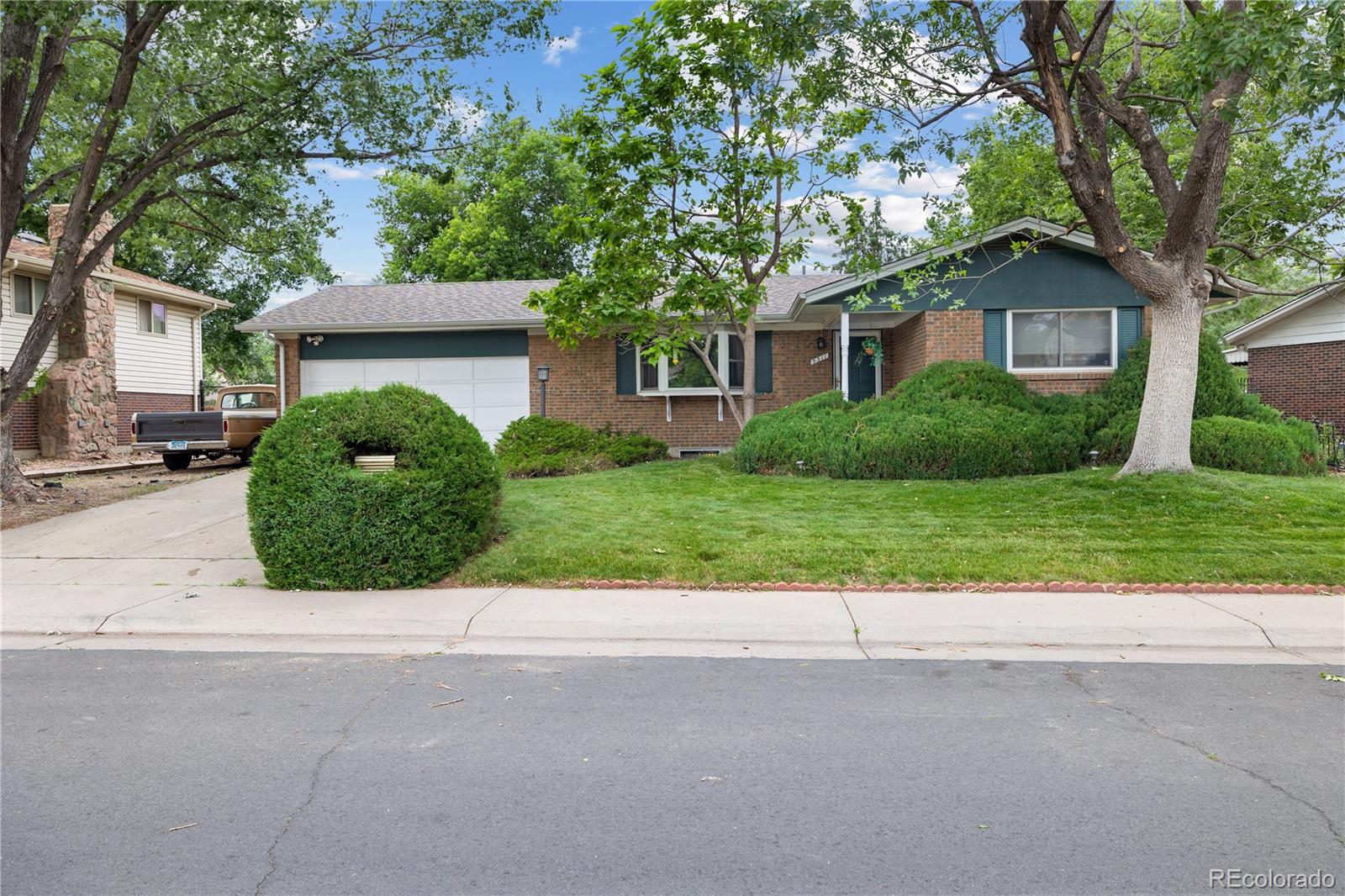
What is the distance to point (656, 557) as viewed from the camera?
829 cm

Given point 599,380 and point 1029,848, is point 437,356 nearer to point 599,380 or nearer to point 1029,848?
point 599,380

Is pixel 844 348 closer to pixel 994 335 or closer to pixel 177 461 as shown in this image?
pixel 994 335

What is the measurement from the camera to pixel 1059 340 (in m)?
15.4

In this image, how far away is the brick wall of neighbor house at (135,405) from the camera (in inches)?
908

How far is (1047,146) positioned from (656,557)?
15.6m

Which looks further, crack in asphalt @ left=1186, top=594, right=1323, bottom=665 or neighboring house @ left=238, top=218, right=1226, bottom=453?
neighboring house @ left=238, top=218, right=1226, bottom=453

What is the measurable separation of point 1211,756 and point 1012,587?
3433 millimetres

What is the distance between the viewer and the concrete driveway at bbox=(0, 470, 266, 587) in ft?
27.0

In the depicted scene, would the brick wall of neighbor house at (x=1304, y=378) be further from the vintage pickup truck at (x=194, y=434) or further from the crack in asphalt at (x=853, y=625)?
the vintage pickup truck at (x=194, y=434)

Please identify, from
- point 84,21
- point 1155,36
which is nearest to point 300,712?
point 84,21

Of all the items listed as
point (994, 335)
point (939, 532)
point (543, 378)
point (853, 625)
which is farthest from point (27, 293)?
point (853, 625)

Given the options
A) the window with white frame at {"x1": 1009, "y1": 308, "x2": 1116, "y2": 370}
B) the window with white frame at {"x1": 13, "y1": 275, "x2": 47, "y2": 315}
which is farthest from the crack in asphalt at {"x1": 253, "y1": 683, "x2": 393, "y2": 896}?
the window with white frame at {"x1": 13, "y1": 275, "x2": 47, "y2": 315}

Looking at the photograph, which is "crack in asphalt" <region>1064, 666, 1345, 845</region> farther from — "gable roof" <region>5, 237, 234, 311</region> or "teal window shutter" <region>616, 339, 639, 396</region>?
"gable roof" <region>5, 237, 234, 311</region>

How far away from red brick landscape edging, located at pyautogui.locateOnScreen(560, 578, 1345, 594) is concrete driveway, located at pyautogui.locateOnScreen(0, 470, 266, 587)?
148 inches
